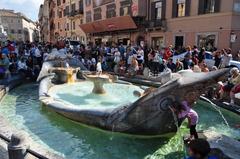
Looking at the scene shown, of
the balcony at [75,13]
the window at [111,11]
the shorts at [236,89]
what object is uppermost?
the balcony at [75,13]

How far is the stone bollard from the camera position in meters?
4.31

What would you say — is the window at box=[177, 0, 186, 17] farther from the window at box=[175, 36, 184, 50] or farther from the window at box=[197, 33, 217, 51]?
the window at box=[197, 33, 217, 51]

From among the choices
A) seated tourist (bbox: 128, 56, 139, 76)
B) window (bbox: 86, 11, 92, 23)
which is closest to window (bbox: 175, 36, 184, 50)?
seated tourist (bbox: 128, 56, 139, 76)

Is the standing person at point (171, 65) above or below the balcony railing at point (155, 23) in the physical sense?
below

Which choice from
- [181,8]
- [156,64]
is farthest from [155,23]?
[156,64]

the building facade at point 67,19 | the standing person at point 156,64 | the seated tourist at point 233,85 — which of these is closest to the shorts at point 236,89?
the seated tourist at point 233,85

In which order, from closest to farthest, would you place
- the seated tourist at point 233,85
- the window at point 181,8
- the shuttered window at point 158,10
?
1. the seated tourist at point 233,85
2. the window at point 181,8
3. the shuttered window at point 158,10

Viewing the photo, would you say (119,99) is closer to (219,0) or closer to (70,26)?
(219,0)

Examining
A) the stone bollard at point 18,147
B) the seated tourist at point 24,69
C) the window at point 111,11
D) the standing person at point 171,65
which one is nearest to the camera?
the stone bollard at point 18,147

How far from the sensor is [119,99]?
409 inches

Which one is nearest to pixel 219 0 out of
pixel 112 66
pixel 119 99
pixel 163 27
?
pixel 163 27

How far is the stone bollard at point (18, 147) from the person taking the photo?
14.1 feet

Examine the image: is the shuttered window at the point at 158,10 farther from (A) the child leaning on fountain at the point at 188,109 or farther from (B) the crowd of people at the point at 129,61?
(A) the child leaning on fountain at the point at 188,109

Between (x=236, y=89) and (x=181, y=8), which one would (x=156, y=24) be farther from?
(x=236, y=89)
